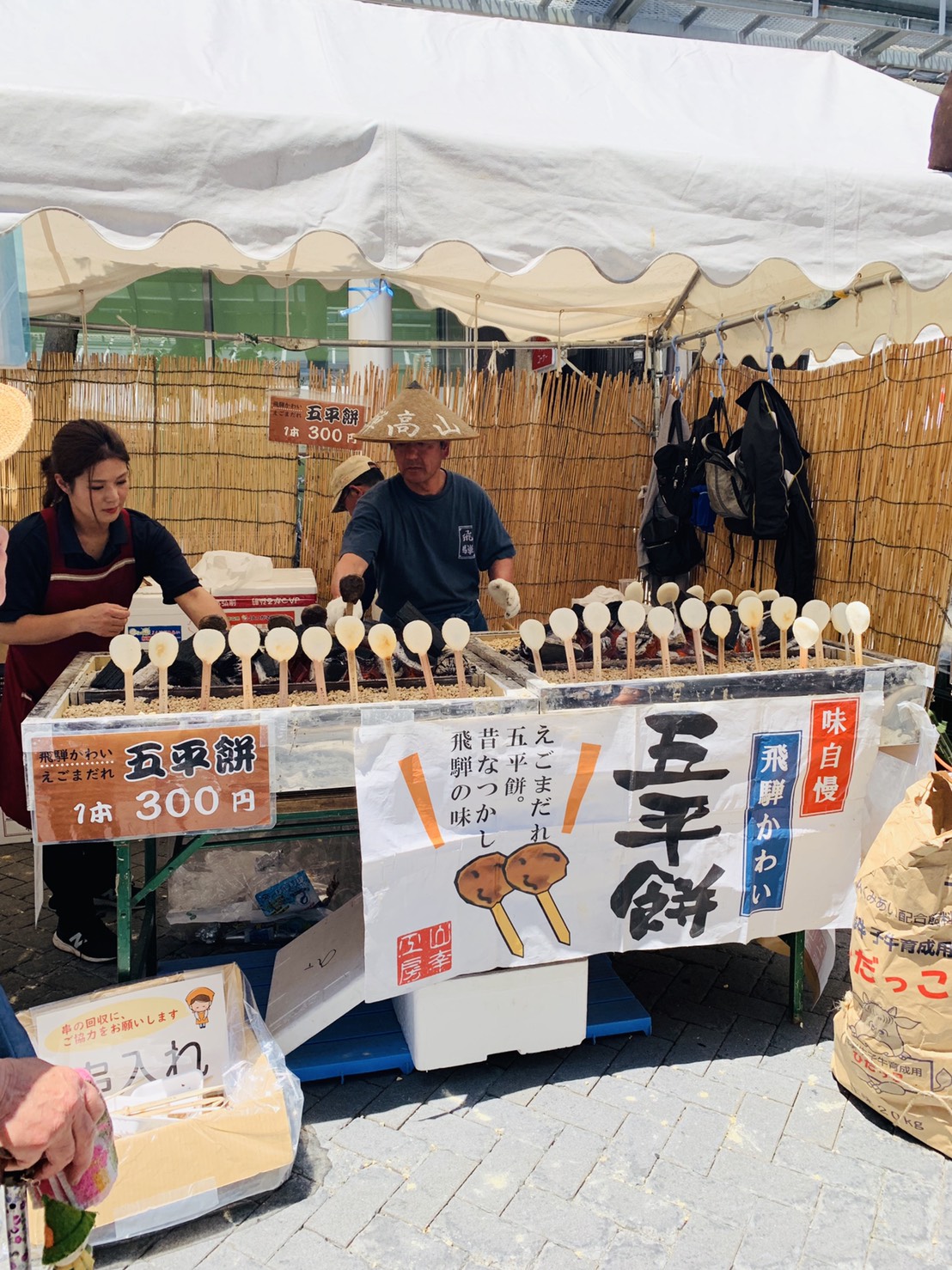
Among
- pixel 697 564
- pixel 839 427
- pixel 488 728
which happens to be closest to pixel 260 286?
pixel 697 564

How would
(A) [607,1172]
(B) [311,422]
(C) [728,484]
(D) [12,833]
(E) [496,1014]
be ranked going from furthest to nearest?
(B) [311,422], (C) [728,484], (D) [12,833], (E) [496,1014], (A) [607,1172]

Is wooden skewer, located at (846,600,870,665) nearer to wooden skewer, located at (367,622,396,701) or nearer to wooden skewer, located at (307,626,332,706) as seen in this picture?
wooden skewer, located at (367,622,396,701)

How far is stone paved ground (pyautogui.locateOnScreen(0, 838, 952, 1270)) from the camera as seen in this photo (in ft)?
6.90

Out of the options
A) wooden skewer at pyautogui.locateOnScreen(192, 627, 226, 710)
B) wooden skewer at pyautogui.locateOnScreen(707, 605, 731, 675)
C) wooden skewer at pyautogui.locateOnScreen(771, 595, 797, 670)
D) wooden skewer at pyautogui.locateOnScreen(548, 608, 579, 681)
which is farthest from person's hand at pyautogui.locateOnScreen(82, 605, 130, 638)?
wooden skewer at pyautogui.locateOnScreen(771, 595, 797, 670)

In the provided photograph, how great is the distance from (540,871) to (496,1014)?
0.44 m

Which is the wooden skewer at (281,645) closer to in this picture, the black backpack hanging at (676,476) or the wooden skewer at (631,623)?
the wooden skewer at (631,623)

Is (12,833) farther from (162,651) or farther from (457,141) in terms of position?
(457,141)

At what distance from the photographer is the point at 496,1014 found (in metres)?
2.72

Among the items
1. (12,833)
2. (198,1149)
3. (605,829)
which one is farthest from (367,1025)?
(12,833)

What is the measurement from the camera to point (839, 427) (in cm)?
431

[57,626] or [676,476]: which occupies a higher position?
[676,476]

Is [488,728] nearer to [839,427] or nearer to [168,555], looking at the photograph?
[168,555]

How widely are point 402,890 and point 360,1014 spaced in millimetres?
667

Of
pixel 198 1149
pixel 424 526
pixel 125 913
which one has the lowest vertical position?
pixel 198 1149
